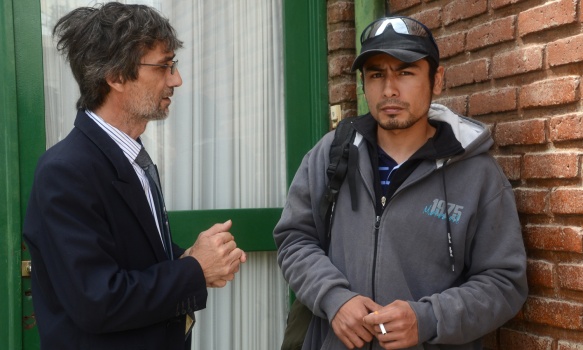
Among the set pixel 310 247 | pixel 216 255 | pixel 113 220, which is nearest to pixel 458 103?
pixel 310 247

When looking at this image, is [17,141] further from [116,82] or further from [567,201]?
[567,201]

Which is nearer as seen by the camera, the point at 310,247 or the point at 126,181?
the point at 126,181

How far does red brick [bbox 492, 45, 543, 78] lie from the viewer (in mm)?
2932

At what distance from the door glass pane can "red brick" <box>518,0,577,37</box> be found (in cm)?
145

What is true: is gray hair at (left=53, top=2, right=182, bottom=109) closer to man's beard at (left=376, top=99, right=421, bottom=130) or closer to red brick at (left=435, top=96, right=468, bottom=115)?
man's beard at (left=376, top=99, right=421, bottom=130)

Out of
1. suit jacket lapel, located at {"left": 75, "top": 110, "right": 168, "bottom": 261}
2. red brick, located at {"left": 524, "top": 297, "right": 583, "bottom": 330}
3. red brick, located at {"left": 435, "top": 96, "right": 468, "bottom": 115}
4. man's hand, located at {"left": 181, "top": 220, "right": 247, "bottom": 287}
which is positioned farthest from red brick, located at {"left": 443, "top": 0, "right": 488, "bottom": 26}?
suit jacket lapel, located at {"left": 75, "top": 110, "right": 168, "bottom": 261}

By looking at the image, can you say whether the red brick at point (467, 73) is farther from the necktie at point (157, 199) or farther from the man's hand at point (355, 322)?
the necktie at point (157, 199)

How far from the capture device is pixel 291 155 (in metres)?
4.06

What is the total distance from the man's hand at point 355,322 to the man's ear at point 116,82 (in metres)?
1.02

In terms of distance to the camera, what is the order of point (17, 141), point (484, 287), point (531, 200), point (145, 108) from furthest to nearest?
point (17, 141), point (531, 200), point (145, 108), point (484, 287)

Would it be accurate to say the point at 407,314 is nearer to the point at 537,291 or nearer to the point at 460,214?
the point at 460,214

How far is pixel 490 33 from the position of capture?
3158mm

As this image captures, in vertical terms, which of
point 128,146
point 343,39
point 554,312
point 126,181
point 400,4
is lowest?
point 554,312

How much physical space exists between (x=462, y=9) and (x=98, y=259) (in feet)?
5.94
